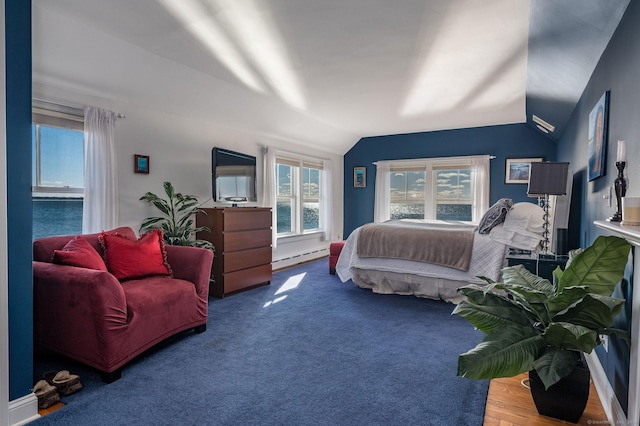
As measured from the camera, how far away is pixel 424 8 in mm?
2398

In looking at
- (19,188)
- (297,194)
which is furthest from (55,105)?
(297,194)

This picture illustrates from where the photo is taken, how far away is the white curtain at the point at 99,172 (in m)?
3.20

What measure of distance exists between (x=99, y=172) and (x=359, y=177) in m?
5.04

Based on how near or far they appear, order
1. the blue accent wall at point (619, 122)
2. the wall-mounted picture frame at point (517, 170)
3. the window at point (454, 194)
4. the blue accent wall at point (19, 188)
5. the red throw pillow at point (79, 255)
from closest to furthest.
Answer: the blue accent wall at point (619, 122) → the blue accent wall at point (19, 188) → the red throw pillow at point (79, 255) → the wall-mounted picture frame at point (517, 170) → the window at point (454, 194)

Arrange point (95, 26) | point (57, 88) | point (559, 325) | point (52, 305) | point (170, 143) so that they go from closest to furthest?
point (559, 325), point (52, 305), point (95, 26), point (57, 88), point (170, 143)

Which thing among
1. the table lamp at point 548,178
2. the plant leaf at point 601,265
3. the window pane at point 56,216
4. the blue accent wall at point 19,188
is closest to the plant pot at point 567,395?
the plant leaf at point 601,265

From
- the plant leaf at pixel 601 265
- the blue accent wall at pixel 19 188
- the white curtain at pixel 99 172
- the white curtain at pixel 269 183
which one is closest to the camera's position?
the plant leaf at pixel 601 265

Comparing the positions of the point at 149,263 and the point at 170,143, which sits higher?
the point at 170,143

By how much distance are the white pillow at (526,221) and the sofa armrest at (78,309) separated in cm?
359

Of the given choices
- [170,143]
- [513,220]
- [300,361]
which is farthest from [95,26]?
[513,220]

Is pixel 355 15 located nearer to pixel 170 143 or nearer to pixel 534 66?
pixel 534 66

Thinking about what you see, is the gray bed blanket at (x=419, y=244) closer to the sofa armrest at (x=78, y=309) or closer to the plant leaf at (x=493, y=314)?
the plant leaf at (x=493, y=314)

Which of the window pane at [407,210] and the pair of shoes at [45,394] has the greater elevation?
the window pane at [407,210]

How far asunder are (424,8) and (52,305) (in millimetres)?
3083
